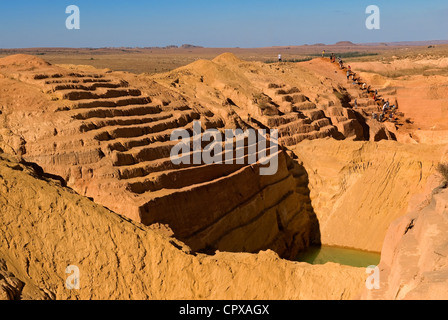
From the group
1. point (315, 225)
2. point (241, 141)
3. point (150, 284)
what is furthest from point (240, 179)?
point (150, 284)

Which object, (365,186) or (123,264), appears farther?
(365,186)

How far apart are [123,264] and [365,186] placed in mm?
11390

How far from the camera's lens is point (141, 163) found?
14.3 metres

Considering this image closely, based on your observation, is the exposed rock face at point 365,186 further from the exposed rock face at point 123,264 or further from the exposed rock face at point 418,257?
the exposed rock face at point 123,264

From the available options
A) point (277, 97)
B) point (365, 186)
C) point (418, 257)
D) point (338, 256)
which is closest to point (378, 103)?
point (277, 97)

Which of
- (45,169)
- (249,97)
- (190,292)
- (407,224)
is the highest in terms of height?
(249,97)

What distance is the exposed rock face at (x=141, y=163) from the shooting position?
13235mm

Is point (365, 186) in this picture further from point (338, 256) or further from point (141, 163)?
point (141, 163)

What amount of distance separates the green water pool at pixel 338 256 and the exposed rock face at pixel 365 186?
0.25 meters

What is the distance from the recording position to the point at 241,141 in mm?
17766

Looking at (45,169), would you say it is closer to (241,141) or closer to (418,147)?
(241,141)


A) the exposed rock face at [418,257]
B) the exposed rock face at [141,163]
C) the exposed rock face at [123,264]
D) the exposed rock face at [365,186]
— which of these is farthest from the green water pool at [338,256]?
the exposed rock face at [123,264]

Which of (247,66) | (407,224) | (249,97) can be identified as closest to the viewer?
(407,224)

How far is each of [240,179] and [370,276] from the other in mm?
7738
